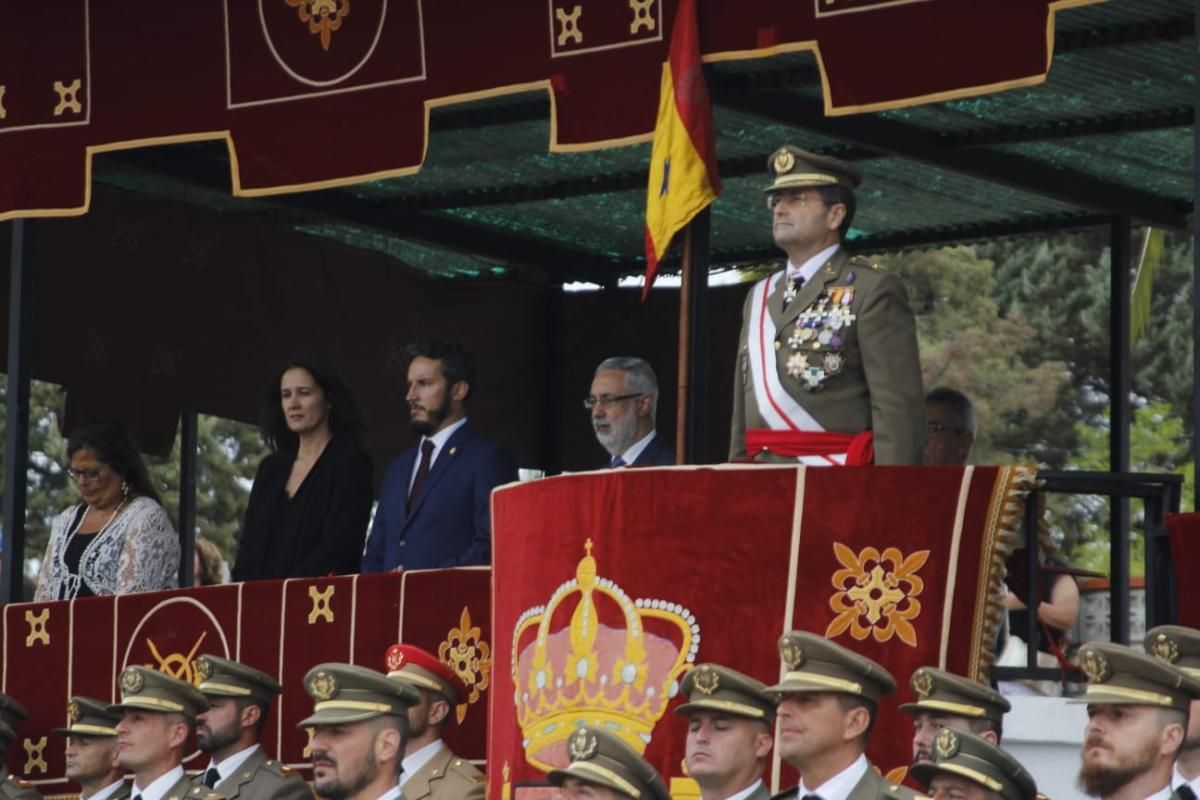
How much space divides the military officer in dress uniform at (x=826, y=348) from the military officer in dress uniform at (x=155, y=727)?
237 cm

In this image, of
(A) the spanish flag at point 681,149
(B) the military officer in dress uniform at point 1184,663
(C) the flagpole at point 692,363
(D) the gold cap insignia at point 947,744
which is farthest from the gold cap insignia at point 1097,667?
(A) the spanish flag at point 681,149

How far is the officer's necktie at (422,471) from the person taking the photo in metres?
10.9

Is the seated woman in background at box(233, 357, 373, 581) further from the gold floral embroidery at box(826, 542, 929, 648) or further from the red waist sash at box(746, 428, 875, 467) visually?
the gold floral embroidery at box(826, 542, 929, 648)

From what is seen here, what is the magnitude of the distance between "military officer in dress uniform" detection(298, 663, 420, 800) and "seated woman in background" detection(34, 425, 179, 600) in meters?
2.62

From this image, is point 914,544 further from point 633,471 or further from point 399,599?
point 399,599

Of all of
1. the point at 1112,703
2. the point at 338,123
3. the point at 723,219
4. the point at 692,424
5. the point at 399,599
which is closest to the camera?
the point at 1112,703

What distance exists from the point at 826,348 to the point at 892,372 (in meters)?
0.26

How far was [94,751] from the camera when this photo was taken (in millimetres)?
10984

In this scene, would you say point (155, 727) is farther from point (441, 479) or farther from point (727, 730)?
point (727, 730)

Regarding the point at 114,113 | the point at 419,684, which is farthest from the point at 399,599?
the point at 114,113

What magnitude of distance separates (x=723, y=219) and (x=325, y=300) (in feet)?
6.92

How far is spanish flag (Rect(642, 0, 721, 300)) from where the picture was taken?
1012 cm

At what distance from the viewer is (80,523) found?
1201 cm

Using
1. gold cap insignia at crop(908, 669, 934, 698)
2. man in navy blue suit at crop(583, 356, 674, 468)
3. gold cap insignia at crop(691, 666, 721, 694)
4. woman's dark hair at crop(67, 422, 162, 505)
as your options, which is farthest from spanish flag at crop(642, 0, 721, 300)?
woman's dark hair at crop(67, 422, 162, 505)
